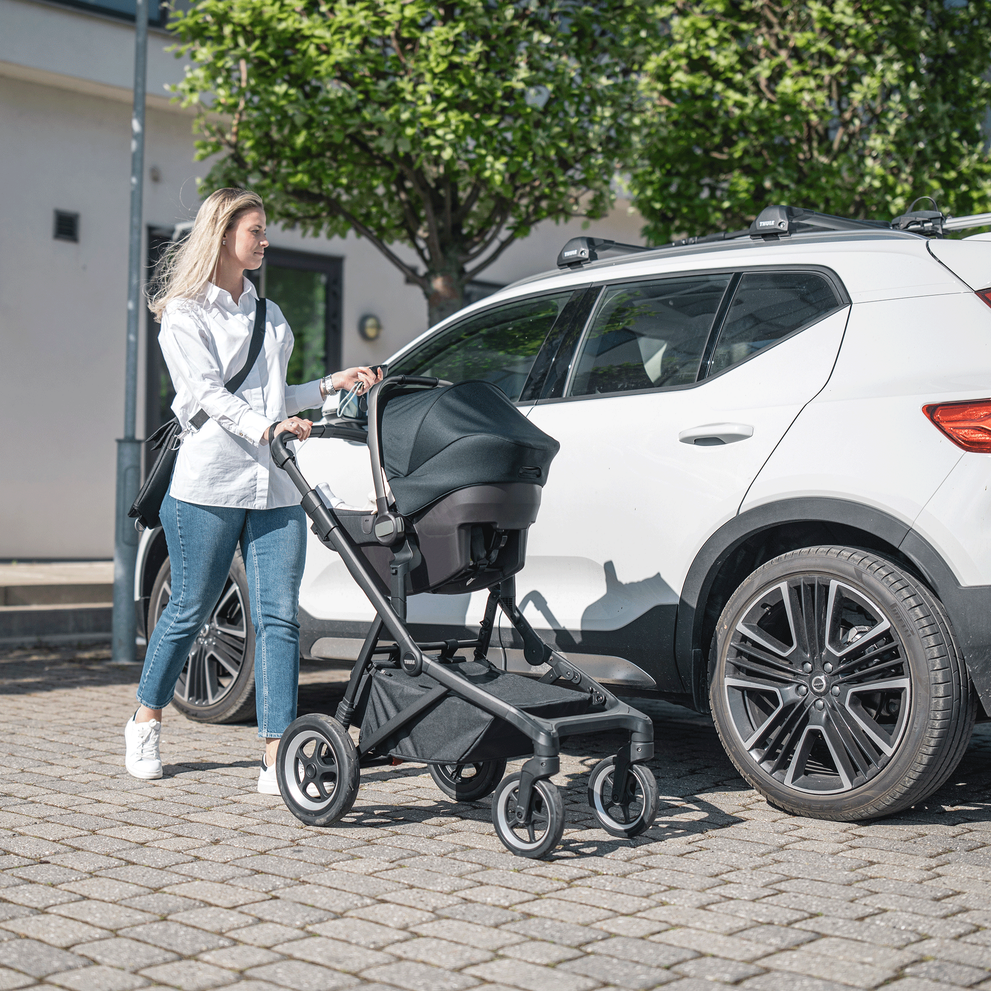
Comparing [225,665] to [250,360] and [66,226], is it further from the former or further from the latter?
[66,226]

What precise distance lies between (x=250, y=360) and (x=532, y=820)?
1.91 meters

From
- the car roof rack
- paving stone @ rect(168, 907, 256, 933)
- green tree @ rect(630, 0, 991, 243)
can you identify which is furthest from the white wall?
paving stone @ rect(168, 907, 256, 933)

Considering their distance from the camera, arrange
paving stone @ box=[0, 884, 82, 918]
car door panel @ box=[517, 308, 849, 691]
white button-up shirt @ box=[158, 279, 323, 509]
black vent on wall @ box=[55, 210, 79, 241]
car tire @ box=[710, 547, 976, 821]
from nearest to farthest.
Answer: paving stone @ box=[0, 884, 82, 918] < car tire @ box=[710, 547, 976, 821] < car door panel @ box=[517, 308, 849, 691] < white button-up shirt @ box=[158, 279, 323, 509] < black vent on wall @ box=[55, 210, 79, 241]

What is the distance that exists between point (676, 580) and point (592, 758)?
1.10 m

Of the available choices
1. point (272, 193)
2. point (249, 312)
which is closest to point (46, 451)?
point (272, 193)

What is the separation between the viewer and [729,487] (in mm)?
4402

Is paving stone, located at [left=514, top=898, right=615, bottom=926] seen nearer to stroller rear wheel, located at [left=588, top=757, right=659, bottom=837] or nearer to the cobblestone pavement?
the cobblestone pavement

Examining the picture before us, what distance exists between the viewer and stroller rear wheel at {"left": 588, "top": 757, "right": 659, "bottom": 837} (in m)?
3.96

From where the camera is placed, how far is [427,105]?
8898 millimetres

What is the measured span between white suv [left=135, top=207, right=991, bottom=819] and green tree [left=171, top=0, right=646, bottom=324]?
421cm

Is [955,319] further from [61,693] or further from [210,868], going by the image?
[61,693]

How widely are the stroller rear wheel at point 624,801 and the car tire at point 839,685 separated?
0.48 meters

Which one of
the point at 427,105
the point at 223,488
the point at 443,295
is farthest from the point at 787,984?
the point at 443,295

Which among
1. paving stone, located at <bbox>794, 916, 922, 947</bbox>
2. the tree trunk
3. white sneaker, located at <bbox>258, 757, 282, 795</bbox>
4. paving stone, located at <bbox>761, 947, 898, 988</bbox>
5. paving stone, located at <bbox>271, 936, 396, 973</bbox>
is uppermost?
the tree trunk
